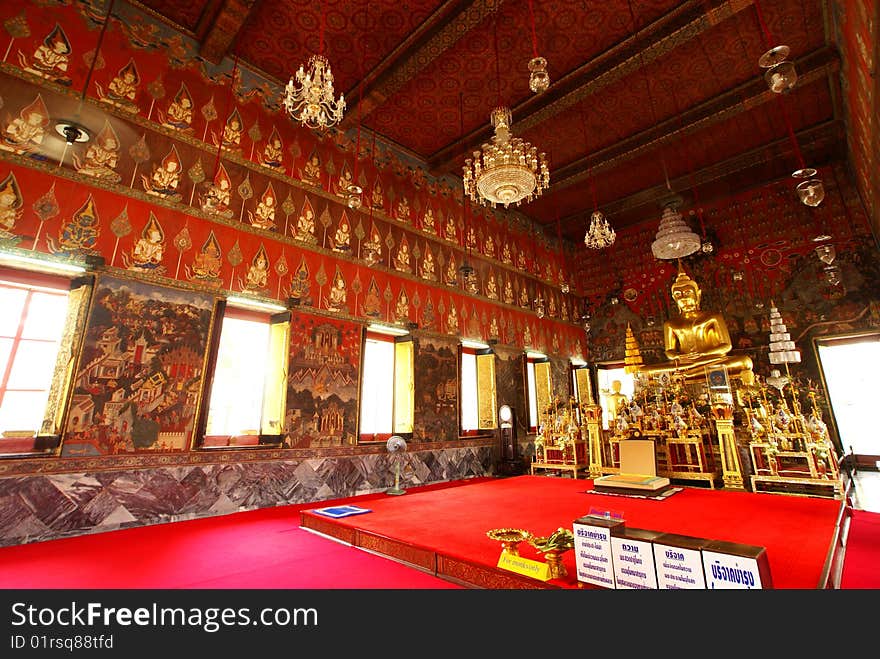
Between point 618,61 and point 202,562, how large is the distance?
27.0ft

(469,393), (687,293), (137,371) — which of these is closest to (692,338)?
(687,293)

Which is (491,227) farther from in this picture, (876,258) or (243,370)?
(876,258)

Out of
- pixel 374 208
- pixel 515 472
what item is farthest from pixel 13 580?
pixel 515 472

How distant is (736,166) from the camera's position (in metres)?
9.18

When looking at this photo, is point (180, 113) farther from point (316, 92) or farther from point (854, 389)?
point (854, 389)

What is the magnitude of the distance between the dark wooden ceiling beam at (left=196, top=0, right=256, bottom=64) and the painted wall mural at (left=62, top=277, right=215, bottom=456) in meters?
3.55

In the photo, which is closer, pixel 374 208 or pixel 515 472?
pixel 374 208

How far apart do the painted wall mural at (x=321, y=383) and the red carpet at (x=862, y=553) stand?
537 centimetres

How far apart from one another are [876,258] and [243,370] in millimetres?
12099

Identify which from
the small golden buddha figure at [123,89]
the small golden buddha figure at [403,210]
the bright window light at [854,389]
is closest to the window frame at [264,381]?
the small golden buddha figure at [123,89]

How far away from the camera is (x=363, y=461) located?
20.4 ft
